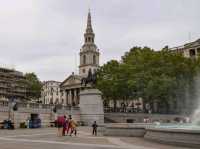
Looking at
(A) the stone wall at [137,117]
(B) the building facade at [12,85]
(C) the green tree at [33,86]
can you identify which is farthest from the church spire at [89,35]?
(A) the stone wall at [137,117]

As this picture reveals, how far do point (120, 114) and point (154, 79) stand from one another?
9.73 metres

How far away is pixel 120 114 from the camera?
241ft

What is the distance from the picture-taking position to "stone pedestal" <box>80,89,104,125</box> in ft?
200

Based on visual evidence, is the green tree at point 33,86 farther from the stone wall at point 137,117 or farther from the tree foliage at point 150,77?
the stone wall at point 137,117

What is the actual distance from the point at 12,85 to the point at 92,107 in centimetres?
8065

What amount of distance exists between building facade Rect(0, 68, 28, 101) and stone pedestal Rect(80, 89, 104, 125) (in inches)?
2744

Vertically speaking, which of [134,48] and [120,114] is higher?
[134,48]

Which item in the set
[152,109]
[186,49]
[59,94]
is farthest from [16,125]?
[59,94]

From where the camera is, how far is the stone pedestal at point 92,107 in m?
61.0

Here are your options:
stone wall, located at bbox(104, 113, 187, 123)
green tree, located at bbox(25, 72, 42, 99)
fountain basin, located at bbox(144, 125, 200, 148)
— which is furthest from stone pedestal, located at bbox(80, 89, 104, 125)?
green tree, located at bbox(25, 72, 42, 99)

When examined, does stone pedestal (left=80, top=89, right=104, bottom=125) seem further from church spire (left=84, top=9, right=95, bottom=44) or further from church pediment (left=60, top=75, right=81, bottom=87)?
church spire (left=84, top=9, right=95, bottom=44)

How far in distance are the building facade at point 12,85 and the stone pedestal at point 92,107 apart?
6969cm

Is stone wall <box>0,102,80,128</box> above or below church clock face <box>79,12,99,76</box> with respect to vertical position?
below

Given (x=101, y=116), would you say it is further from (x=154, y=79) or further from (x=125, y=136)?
(x=125, y=136)
